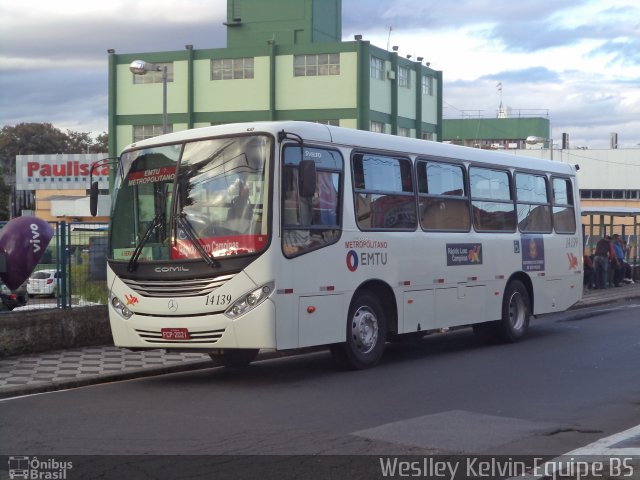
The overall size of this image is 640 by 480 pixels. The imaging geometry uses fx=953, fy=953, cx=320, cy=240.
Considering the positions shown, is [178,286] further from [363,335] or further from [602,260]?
[602,260]

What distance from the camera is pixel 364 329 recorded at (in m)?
13.0

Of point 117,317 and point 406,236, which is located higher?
point 406,236

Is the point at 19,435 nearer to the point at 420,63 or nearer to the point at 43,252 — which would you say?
the point at 43,252

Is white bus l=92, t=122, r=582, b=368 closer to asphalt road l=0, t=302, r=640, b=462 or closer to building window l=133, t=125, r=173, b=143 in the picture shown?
asphalt road l=0, t=302, r=640, b=462

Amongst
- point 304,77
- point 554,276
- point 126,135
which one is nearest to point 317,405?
point 554,276

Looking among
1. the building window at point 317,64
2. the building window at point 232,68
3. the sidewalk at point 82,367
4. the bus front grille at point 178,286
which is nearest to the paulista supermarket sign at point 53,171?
the building window at point 232,68

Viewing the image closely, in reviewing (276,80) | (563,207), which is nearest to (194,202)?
(563,207)

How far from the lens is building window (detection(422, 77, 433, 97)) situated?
6103 cm

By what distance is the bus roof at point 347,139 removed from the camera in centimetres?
1195

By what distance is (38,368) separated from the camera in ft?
42.9

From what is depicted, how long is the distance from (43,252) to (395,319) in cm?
573

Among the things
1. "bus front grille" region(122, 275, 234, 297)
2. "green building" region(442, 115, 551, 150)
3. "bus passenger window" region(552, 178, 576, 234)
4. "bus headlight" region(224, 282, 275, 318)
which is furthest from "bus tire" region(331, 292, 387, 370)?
"green building" region(442, 115, 551, 150)

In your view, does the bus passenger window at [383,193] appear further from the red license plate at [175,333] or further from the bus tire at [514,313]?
the bus tire at [514,313]

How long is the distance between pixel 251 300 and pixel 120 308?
2116 mm
